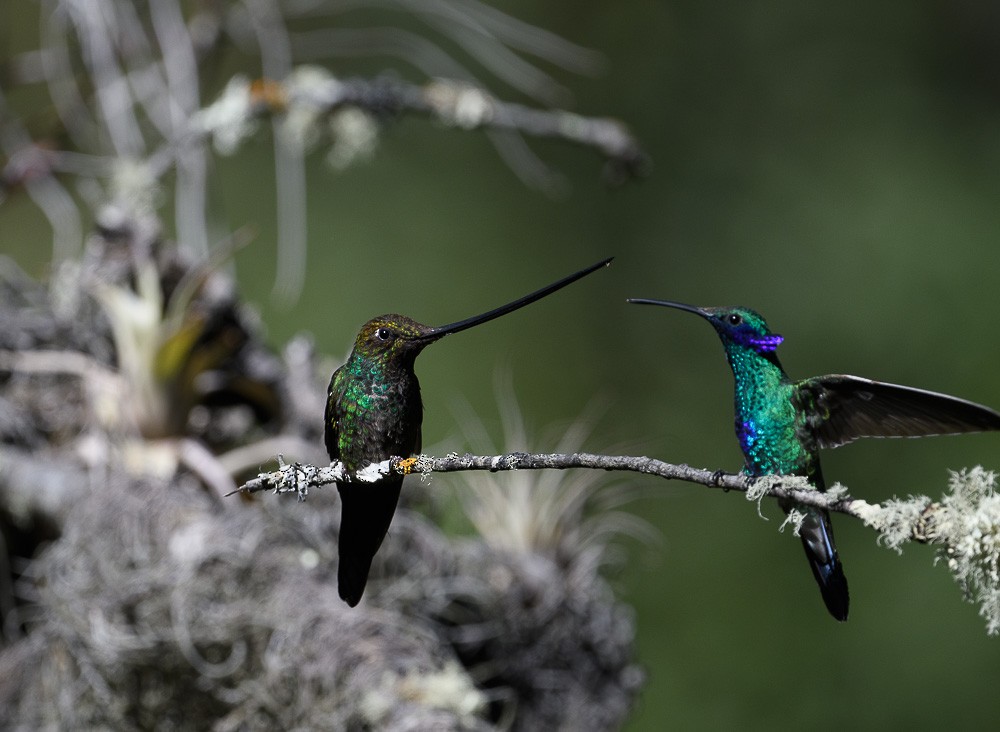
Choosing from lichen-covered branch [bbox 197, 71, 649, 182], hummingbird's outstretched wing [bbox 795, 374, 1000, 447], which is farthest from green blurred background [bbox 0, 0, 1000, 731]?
hummingbird's outstretched wing [bbox 795, 374, 1000, 447]

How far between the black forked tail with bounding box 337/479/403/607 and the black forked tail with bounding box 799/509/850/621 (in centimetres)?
22

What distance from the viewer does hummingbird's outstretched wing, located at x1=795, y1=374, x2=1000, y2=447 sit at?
55cm

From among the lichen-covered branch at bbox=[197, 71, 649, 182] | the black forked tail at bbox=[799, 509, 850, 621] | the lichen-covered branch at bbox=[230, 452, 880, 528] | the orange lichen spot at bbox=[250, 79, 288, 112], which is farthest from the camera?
the orange lichen spot at bbox=[250, 79, 288, 112]

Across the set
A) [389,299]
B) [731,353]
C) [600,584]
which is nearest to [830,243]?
[389,299]

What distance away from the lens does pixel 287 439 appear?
334 centimetres

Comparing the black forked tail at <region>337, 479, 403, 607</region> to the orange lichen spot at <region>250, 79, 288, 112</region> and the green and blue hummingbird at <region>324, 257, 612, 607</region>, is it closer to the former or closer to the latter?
the green and blue hummingbird at <region>324, 257, 612, 607</region>

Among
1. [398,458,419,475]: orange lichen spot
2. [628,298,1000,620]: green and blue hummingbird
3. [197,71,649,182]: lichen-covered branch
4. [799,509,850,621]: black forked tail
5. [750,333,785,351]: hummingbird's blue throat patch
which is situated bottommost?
[799,509,850,621]: black forked tail

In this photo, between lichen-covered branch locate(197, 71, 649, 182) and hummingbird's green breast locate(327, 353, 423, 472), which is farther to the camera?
lichen-covered branch locate(197, 71, 649, 182)

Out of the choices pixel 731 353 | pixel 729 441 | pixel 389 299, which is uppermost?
pixel 389 299

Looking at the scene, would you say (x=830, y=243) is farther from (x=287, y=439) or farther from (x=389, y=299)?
(x=287, y=439)

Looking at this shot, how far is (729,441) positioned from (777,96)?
314 centimetres

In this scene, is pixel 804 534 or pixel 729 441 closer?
pixel 804 534

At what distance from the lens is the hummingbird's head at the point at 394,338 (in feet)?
2.01

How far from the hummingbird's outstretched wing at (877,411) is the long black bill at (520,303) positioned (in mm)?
194
